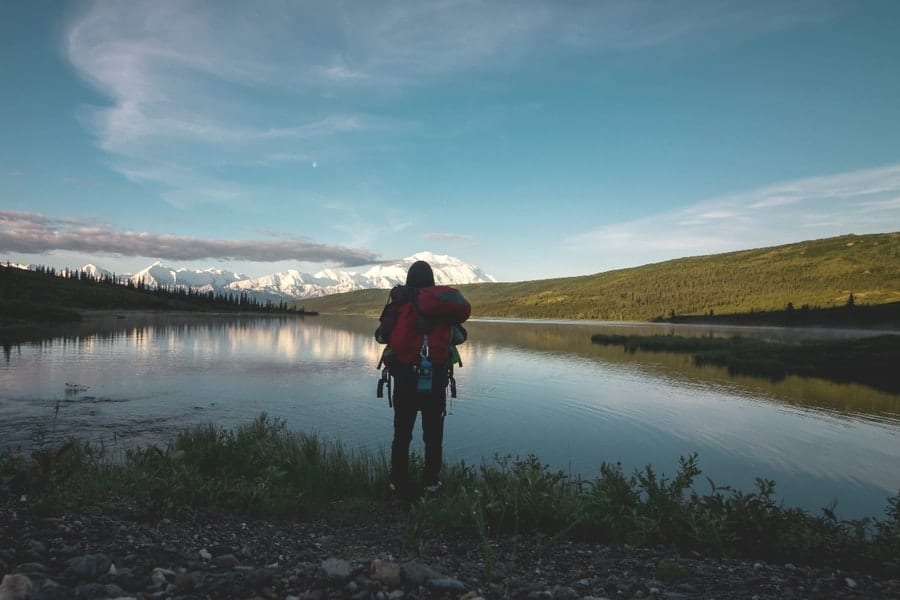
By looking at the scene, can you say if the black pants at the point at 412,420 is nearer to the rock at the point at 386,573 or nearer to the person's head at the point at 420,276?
the person's head at the point at 420,276

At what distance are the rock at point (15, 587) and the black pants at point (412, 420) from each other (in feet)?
17.1

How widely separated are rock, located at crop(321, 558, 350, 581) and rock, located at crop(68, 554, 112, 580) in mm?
1944

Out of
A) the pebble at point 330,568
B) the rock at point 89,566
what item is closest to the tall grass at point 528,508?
the pebble at point 330,568

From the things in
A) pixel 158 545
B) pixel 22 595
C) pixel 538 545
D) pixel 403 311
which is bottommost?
pixel 538 545

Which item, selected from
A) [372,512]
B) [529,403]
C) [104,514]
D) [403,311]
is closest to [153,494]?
[104,514]

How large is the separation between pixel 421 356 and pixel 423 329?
455 millimetres

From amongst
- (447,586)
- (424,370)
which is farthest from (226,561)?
(424,370)

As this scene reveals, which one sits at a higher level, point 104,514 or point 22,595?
point 22,595

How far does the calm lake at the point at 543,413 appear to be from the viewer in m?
14.9

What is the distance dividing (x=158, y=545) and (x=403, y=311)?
4646 millimetres

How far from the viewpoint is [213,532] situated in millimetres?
6605

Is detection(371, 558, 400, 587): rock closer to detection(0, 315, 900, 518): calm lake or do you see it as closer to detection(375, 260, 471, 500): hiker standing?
detection(375, 260, 471, 500): hiker standing

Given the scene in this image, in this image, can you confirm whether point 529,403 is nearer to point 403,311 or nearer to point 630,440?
point 630,440

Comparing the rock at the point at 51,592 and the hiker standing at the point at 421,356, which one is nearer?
the rock at the point at 51,592
